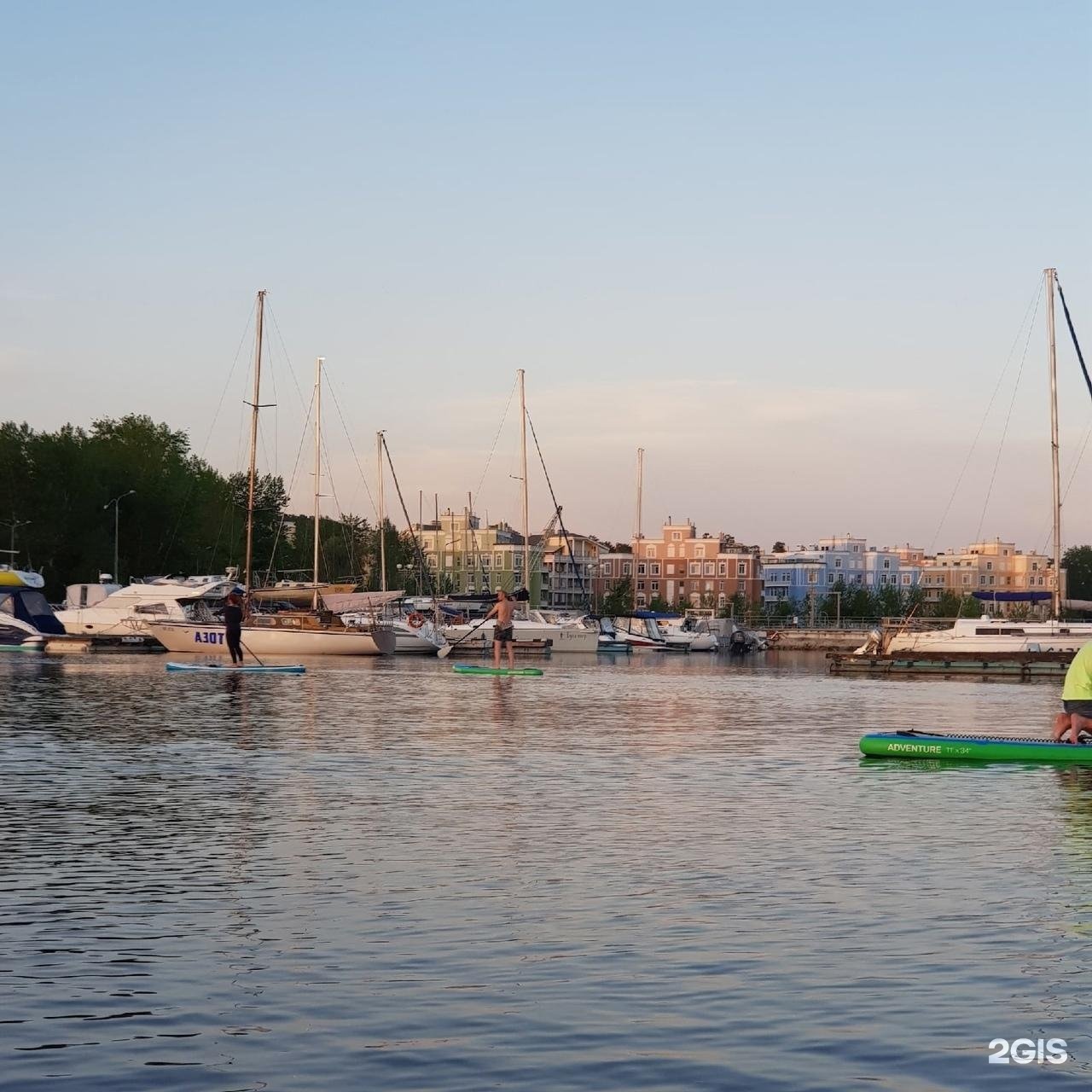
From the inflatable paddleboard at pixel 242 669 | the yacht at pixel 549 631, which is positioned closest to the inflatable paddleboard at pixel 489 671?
the inflatable paddleboard at pixel 242 669

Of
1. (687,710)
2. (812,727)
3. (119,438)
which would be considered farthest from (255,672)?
(119,438)

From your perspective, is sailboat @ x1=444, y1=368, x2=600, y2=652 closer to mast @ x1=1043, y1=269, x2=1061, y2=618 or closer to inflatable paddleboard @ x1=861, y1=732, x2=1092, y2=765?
mast @ x1=1043, y1=269, x2=1061, y2=618

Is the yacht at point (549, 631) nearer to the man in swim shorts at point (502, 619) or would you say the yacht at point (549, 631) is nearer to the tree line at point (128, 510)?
the tree line at point (128, 510)

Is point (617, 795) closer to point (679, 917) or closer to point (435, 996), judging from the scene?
point (679, 917)

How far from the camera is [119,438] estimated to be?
5615 inches

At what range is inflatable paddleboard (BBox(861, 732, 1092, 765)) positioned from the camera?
25094 mm

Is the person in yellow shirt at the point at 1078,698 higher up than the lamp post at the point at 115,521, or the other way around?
the lamp post at the point at 115,521

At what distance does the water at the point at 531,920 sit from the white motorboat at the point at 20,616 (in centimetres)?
6229

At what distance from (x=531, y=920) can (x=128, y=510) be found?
377 ft

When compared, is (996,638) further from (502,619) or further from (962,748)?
(962,748)

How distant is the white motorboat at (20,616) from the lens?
85938 mm

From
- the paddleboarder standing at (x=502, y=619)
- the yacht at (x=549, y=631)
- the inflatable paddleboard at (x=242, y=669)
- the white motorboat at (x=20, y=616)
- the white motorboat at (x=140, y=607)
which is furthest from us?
the yacht at (x=549, y=631)

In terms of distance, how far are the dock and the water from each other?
51.0 meters

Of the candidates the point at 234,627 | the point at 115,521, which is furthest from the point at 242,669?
the point at 115,521
